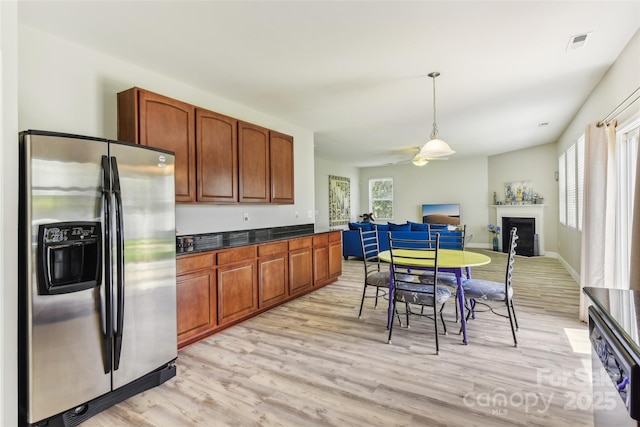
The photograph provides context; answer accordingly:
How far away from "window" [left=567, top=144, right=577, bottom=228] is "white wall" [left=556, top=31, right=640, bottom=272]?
0.14 metres

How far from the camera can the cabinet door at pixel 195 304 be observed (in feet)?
9.09

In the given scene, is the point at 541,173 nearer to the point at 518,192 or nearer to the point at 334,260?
the point at 518,192

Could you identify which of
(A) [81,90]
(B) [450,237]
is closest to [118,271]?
(A) [81,90]

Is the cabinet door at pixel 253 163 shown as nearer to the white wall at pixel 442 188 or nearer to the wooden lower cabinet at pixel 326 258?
the wooden lower cabinet at pixel 326 258

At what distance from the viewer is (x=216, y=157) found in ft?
11.2

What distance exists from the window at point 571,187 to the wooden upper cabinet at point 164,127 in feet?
19.3

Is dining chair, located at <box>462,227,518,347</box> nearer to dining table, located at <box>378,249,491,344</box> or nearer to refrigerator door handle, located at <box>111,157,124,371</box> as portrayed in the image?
dining table, located at <box>378,249,491,344</box>

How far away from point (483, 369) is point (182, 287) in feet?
8.23

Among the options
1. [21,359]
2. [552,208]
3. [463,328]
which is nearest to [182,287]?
[21,359]

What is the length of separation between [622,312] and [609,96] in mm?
3400

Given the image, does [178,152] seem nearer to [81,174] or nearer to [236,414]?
[81,174]

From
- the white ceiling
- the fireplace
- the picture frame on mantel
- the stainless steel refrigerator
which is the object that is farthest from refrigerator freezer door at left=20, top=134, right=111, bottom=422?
the picture frame on mantel

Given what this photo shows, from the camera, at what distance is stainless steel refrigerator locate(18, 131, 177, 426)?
5.70 feet

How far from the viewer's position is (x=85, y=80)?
2.62 metres
